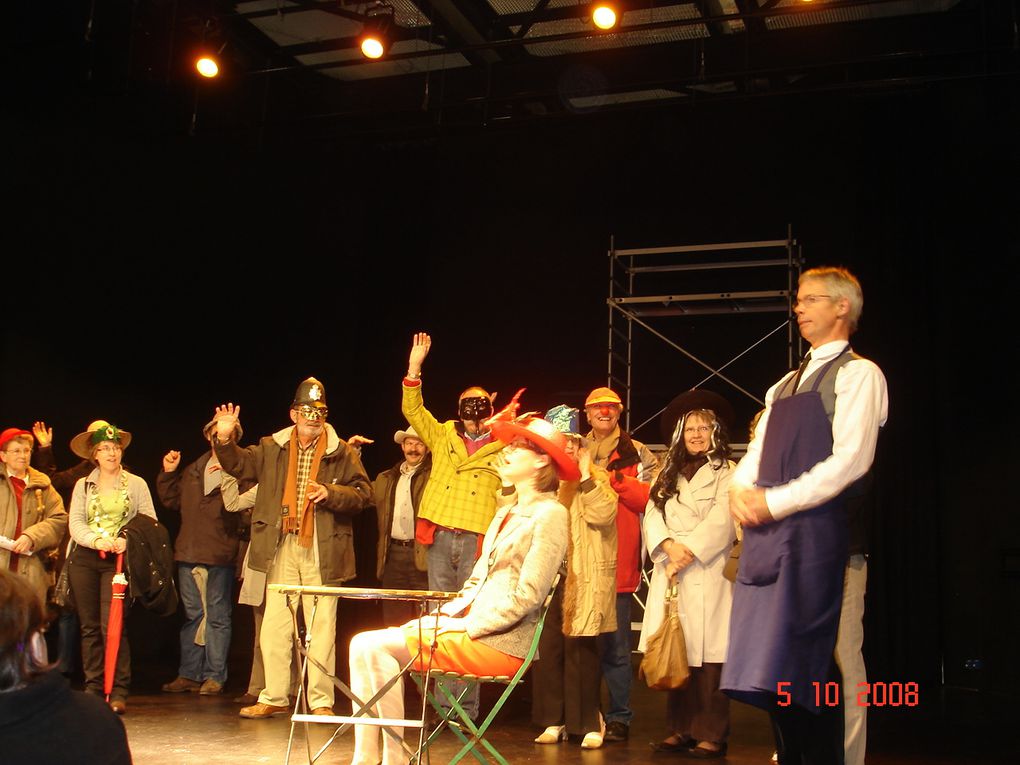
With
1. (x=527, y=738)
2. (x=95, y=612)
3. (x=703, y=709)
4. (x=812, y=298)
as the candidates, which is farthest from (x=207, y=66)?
(x=812, y=298)

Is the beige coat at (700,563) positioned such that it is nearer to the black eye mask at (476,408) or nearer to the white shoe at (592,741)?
the white shoe at (592,741)

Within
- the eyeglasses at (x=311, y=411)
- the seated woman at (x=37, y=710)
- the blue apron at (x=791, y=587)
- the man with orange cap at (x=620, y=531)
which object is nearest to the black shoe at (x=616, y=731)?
the man with orange cap at (x=620, y=531)

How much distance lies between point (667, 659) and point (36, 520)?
3797 mm

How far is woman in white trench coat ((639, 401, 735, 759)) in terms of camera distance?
15.6 feet

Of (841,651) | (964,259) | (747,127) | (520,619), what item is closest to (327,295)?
(747,127)

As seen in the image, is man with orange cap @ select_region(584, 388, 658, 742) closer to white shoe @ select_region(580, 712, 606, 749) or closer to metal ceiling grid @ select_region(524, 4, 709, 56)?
white shoe @ select_region(580, 712, 606, 749)

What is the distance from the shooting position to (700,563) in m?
4.84

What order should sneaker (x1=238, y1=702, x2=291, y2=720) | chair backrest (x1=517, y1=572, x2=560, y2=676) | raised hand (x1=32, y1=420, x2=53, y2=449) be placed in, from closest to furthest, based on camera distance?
chair backrest (x1=517, y1=572, x2=560, y2=676), sneaker (x1=238, y1=702, x2=291, y2=720), raised hand (x1=32, y1=420, x2=53, y2=449)

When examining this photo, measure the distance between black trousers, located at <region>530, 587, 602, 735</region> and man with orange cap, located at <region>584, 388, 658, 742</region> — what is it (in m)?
0.10

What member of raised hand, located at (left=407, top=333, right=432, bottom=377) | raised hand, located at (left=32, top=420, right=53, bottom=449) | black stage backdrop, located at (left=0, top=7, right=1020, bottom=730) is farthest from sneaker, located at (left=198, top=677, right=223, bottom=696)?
raised hand, located at (left=407, top=333, right=432, bottom=377)

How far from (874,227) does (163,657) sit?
602cm

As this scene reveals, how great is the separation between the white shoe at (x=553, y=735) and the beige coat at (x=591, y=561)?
49 cm

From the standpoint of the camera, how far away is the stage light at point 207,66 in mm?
7602

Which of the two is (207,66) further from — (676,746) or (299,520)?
(676,746)
